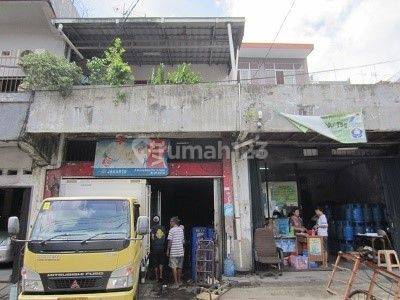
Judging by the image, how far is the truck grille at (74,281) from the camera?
5.34 meters

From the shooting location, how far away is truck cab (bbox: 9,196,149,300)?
534 cm

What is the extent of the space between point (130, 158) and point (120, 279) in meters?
5.73

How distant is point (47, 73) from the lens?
1011 centimetres

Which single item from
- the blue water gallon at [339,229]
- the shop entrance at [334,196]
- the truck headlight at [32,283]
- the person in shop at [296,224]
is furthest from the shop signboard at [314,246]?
the truck headlight at [32,283]

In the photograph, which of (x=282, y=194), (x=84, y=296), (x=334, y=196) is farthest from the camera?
(x=334, y=196)

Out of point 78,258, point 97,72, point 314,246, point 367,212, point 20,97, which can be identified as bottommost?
point 314,246

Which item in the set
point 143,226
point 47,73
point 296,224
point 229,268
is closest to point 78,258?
point 143,226

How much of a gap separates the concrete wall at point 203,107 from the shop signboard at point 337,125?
0.27 meters

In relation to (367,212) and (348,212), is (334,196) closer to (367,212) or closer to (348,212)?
(348,212)

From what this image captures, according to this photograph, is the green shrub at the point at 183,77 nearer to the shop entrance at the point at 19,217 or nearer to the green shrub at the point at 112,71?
the green shrub at the point at 112,71

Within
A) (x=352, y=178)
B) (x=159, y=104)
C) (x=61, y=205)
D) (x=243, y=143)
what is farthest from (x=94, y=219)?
(x=352, y=178)

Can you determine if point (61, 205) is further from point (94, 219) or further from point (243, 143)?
point (243, 143)

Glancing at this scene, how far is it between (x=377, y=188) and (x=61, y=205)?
11.2 metres

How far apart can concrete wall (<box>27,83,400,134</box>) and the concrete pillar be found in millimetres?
1513
